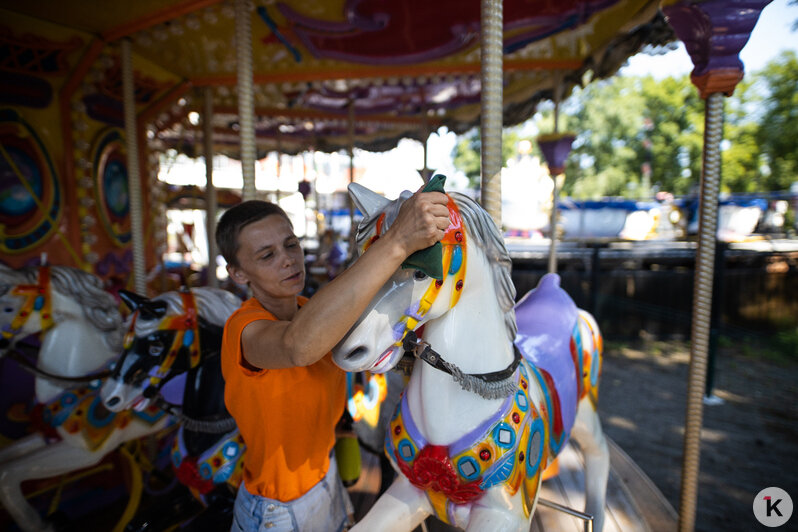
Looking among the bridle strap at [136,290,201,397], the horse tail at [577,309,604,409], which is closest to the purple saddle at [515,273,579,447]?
the horse tail at [577,309,604,409]

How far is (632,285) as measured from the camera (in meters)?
6.83

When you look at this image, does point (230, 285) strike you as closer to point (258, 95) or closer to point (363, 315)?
point (258, 95)

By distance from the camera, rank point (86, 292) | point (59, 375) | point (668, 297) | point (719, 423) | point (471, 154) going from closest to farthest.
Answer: point (59, 375) → point (86, 292) → point (719, 423) → point (668, 297) → point (471, 154)

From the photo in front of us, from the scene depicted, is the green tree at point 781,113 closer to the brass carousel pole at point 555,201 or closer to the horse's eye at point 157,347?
the brass carousel pole at point 555,201

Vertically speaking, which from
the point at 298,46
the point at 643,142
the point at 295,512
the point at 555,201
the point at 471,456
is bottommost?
the point at 295,512

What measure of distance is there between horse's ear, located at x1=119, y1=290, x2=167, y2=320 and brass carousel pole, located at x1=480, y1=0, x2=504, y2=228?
124 centimetres

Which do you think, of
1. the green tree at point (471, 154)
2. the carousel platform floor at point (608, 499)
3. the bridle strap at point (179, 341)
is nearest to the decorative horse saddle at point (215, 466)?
the bridle strap at point (179, 341)

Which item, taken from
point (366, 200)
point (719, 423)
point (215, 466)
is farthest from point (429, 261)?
point (719, 423)

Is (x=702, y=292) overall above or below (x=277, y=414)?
above

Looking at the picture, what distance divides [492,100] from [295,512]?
4.29ft

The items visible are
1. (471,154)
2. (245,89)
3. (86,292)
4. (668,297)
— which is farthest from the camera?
(471,154)

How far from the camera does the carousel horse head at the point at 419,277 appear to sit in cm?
85

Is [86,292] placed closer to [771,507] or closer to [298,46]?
[298,46]

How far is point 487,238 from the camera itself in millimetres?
1014
